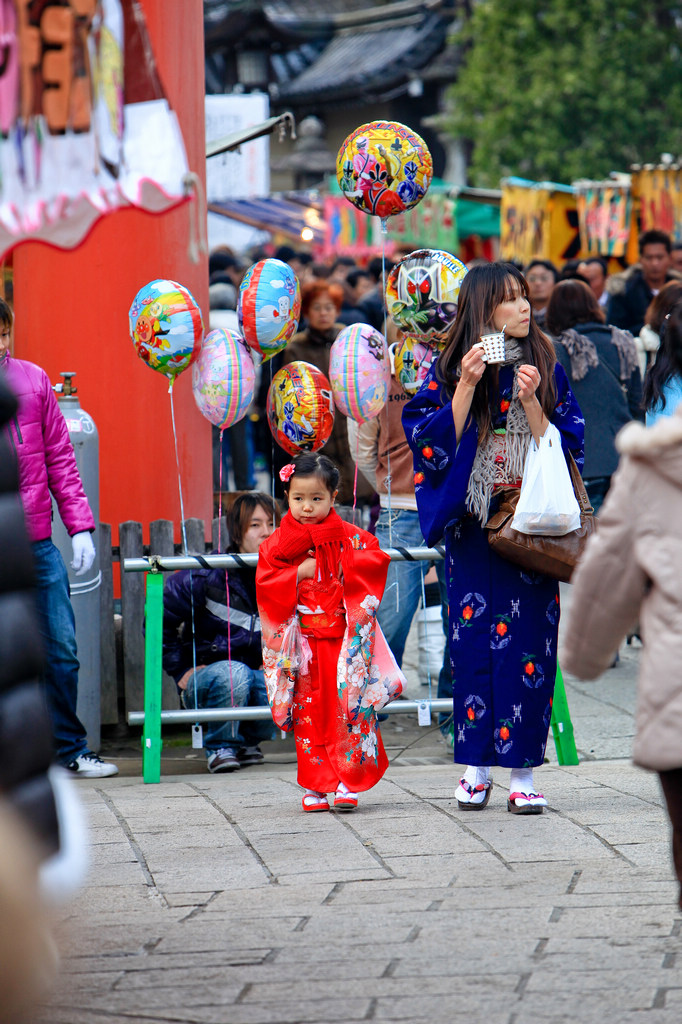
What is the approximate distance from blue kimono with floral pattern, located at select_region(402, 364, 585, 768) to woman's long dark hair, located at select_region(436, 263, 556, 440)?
1.6 inches

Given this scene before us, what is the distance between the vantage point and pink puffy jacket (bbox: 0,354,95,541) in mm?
5113

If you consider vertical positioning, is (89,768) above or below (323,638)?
below

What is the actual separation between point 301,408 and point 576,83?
1445cm

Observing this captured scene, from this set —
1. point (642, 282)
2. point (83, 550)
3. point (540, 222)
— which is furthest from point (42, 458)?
point (540, 222)

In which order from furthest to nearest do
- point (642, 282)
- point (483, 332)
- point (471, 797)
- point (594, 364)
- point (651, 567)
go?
point (642, 282) → point (594, 364) → point (471, 797) → point (483, 332) → point (651, 567)

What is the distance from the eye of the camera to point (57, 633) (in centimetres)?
531

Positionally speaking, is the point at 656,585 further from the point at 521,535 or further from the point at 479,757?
the point at 479,757

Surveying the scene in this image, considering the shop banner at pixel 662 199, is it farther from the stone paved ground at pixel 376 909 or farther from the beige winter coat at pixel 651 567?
the beige winter coat at pixel 651 567

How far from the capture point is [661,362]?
16.7 feet

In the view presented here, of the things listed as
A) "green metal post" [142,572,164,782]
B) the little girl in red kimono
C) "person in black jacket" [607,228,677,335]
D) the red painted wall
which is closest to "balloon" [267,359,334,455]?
the little girl in red kimono

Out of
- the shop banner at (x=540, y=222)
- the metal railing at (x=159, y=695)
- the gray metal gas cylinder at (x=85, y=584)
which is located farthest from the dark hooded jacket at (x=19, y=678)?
the shop banner at (x=540, y=222)

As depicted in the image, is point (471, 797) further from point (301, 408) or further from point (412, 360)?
point (412, 360)

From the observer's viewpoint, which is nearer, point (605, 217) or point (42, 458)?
point (42, 458)

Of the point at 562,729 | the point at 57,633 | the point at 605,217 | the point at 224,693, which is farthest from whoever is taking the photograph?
the point at 605,217
